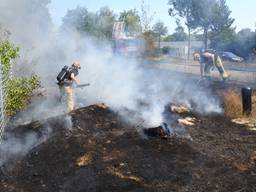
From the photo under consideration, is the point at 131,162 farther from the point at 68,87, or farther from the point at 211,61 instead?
the point at 211,61

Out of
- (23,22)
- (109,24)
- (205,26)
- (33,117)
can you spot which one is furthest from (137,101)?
(109,24)

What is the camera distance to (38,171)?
6.34 metres

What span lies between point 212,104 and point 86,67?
6.74 metres

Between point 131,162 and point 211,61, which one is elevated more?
point 211,61

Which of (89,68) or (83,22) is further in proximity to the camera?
(83,22)

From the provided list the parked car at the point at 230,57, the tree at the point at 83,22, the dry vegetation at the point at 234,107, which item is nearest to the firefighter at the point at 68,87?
the dry vegetation at the point at 234,107

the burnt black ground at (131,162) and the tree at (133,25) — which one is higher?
the tree at (133,25)

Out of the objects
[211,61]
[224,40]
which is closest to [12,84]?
[211,61]

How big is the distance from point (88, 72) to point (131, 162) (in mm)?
10074

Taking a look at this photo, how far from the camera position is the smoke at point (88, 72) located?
37.1 ft

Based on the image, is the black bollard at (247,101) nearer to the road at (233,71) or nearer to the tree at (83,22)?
the road at (233,71)

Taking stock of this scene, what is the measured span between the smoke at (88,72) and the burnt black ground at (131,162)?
1770 millimetres

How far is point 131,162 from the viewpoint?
Result: 6594mm

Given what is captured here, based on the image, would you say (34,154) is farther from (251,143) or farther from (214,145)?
(251,143)
